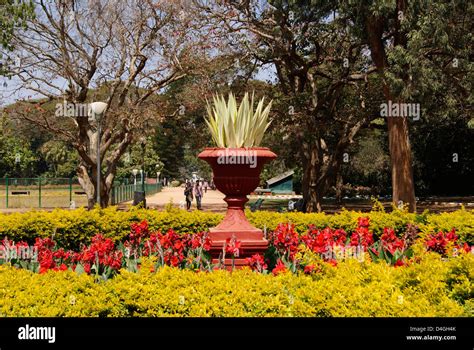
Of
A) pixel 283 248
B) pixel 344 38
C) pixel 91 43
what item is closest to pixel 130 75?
pixel 91 43

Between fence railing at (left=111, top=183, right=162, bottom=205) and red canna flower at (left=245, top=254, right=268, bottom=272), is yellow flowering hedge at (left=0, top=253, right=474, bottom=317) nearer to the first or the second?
red canna flower at (left=245, top=254, right=268, bottom=272)

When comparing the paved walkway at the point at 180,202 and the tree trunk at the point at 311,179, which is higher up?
the tree trunk at the point at 311,179

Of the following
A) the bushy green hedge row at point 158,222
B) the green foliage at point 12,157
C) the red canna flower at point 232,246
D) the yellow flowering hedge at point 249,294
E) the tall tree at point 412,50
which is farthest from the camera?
the green foliage at point 12,157

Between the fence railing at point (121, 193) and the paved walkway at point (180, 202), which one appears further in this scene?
the fence railing at point (121, 193)

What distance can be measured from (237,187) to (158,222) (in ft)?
11.6

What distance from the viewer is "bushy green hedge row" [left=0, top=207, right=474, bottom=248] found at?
31.9ft

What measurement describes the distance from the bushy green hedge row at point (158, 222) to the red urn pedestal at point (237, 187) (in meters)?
2.49

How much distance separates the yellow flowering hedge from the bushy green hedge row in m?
4.63

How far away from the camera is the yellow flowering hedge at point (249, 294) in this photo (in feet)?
14.2

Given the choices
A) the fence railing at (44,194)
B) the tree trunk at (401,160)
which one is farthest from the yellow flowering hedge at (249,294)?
the fence railing at (44,194)

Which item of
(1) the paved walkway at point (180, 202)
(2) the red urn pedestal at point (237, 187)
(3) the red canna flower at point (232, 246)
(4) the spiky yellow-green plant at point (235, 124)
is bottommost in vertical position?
(1) the paved walkway at point (180, 202)

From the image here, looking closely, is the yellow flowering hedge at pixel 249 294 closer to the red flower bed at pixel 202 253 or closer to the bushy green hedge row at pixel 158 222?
the red flower bed at pixel 202 253

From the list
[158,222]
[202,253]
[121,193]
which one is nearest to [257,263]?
[202,253]

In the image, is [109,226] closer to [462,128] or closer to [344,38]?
[344,38]
